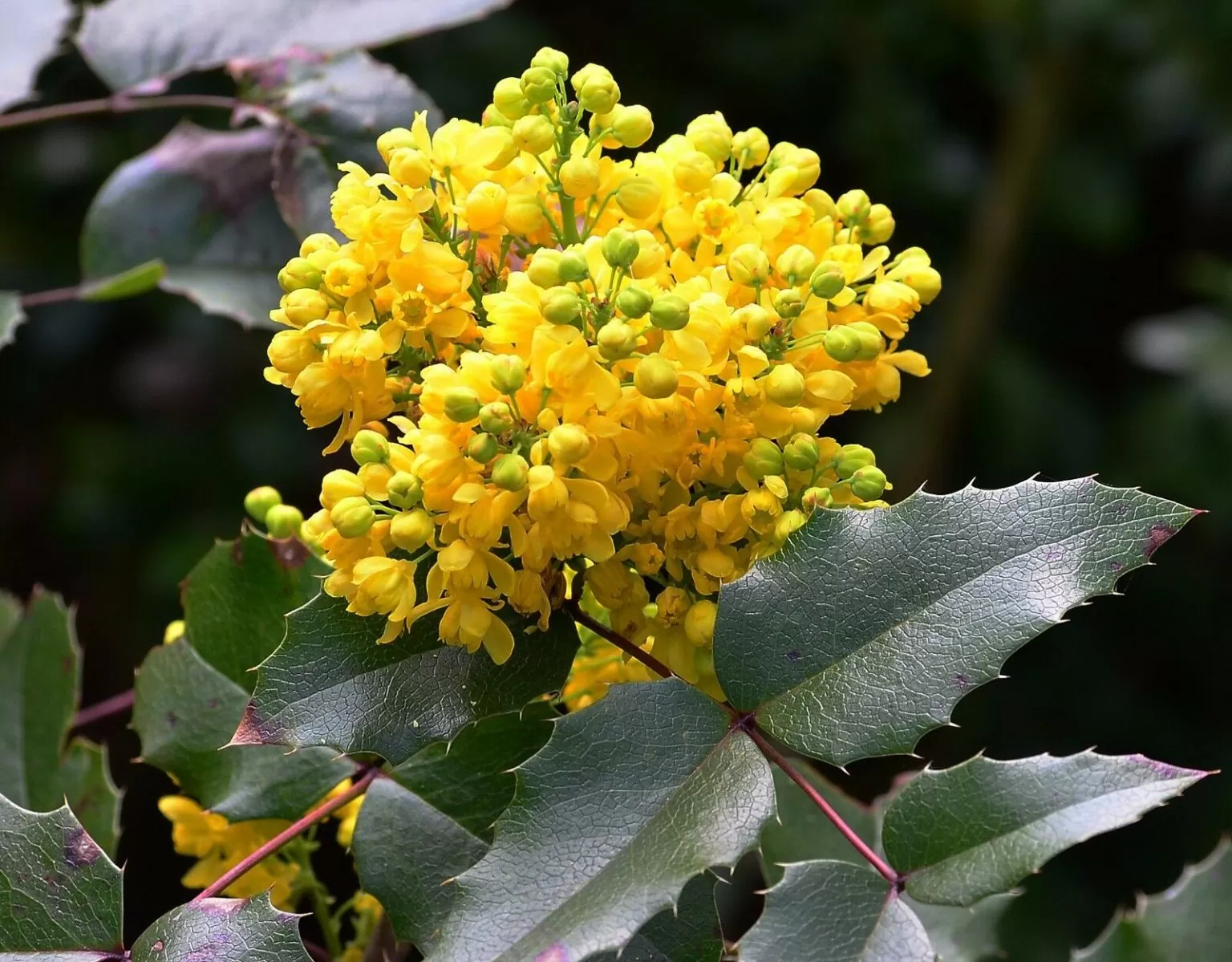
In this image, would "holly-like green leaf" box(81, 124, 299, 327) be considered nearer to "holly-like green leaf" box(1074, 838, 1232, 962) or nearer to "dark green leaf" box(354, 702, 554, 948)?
"dark green leaf" box(354, 702, 554, 948)

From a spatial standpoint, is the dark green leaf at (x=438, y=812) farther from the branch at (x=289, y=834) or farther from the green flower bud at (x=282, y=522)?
the green flower bud at (x=282, y=522)

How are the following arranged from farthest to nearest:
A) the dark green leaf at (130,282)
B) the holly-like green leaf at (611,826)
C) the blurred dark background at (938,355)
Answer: the blurred dark background at (938,355), the dark green leaf at (130,282), the holly-like green leaf at (611,826)

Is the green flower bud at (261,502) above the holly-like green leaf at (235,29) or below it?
below

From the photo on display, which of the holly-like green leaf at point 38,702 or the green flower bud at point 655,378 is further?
the holly-like green leaf at point 38,702

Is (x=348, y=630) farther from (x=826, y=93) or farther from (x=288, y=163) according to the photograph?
(x=826, y=93)

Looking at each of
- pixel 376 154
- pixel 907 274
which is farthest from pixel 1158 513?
pixel 376 154

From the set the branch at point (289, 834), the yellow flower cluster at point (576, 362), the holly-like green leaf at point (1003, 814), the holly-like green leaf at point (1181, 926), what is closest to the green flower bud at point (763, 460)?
the yellow flower cluster at point (576, 362)

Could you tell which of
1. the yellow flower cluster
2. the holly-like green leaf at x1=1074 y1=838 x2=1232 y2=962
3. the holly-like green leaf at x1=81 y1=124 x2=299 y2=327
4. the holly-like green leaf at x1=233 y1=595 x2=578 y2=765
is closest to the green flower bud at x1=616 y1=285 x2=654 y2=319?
the yellow flower cluster

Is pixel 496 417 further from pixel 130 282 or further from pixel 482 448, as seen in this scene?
pixel 130 282
